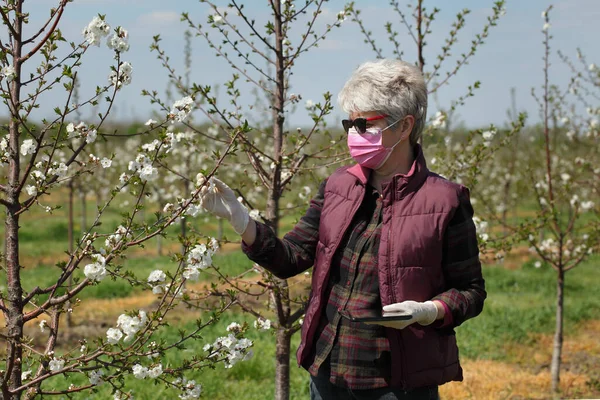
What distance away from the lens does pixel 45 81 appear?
2559 mm

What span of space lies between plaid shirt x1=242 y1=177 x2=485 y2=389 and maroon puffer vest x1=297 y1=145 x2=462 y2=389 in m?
0.04

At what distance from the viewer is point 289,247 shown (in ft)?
8.32

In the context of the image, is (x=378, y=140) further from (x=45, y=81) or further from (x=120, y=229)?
(x=45, y=81)

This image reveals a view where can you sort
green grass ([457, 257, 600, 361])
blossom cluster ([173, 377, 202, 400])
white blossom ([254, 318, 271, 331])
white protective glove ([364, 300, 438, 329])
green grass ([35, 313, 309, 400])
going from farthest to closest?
green grass ([457, 257, 600, 361]) → green grass ([35, 313, 309, 400]) → white blossom ([254, 318, 271, 331]) → blossom cluster ([173, 377, 202, 400]) → white protective glove ([364, 300, 438, 329])

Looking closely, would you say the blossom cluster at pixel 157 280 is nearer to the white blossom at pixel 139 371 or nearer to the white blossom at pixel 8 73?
the white blossom at pixel 139 371

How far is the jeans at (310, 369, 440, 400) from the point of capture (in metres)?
2.24

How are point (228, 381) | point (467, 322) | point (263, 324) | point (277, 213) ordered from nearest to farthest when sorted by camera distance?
1. point (263, 324)
2. point (277, 213)
3. point (228, 381)
4. point (467, 322)

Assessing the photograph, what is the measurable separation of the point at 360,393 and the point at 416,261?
50 cm

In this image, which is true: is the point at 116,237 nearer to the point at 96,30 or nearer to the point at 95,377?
the point at 95,377

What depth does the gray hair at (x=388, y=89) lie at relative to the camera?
7.41 feet

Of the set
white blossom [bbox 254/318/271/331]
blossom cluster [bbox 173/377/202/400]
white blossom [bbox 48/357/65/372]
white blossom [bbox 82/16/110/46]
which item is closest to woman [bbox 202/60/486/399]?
blossom cluster [bbox 173/377/202/400]

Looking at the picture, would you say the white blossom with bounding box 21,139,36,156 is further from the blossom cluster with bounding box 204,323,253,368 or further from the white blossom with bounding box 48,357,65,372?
the blossom cluster with bounding box 204,323,253,368

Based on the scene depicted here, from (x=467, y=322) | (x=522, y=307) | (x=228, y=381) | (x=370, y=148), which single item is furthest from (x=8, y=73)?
(x=522, y=307)

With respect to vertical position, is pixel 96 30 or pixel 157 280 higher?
pixel 96 30
